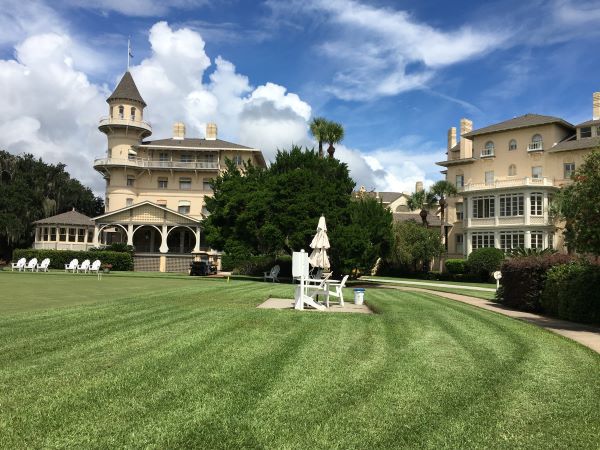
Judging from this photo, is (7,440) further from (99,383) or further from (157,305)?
(157,305)

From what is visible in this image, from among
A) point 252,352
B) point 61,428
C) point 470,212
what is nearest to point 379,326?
point 252,352

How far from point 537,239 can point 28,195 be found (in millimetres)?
60486

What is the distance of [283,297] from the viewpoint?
18.4 meters

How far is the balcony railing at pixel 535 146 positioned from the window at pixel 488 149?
12.8 ft

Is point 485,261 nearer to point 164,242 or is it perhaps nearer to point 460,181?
point 460,181

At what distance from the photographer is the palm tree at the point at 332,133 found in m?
48.9

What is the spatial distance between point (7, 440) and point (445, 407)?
14.2 feet

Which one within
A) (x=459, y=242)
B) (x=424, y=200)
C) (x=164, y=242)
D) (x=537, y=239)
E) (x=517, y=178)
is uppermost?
(x=517, y=178)

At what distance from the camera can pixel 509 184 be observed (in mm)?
50312

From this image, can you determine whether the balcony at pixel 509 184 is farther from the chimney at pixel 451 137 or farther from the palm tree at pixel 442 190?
the chimney at pixel 451 137

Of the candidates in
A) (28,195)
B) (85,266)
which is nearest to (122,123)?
(28,195)

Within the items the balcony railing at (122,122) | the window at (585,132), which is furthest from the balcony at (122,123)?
the window at (585,132)

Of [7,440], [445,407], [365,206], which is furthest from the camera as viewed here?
[365,206]

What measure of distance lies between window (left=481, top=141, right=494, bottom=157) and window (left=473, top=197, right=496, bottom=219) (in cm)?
606
